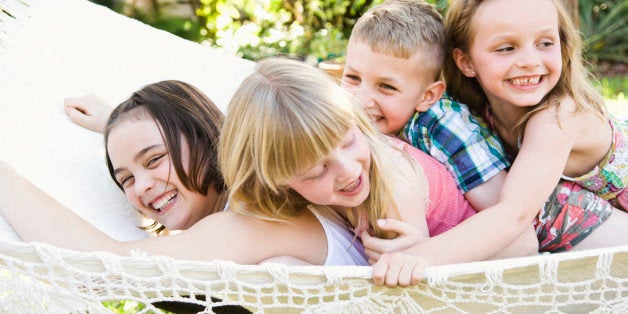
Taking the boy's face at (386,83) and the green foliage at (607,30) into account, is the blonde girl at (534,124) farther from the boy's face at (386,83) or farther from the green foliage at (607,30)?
the green foliage at (607,30)

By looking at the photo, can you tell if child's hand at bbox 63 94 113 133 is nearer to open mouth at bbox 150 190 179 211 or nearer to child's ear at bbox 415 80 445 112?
open mouth at bbox 150 190 179 211

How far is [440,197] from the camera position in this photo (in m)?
1.73

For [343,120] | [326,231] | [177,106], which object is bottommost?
[326,231]

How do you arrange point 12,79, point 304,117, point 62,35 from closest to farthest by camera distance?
point 304,117 → point 12,79 → point 62,35

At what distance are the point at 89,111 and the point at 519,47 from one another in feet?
3.91

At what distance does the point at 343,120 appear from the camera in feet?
5.04

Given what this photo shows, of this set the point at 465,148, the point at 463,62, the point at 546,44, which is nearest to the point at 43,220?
the point at 465,148

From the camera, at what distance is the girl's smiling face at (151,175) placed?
178cm

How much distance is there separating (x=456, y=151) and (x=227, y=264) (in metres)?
0.71

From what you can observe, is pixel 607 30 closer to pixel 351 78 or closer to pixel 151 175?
pixel 351 78

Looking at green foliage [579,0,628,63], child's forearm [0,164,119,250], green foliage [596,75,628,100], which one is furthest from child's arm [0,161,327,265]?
green foliage [579,0,628,63]

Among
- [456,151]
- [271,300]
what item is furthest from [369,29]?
[271,300]

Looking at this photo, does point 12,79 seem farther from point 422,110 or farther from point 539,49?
point 539,49

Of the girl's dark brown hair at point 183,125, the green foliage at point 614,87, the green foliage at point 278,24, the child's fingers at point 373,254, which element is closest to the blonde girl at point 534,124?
the child's fingers at point 373,254
